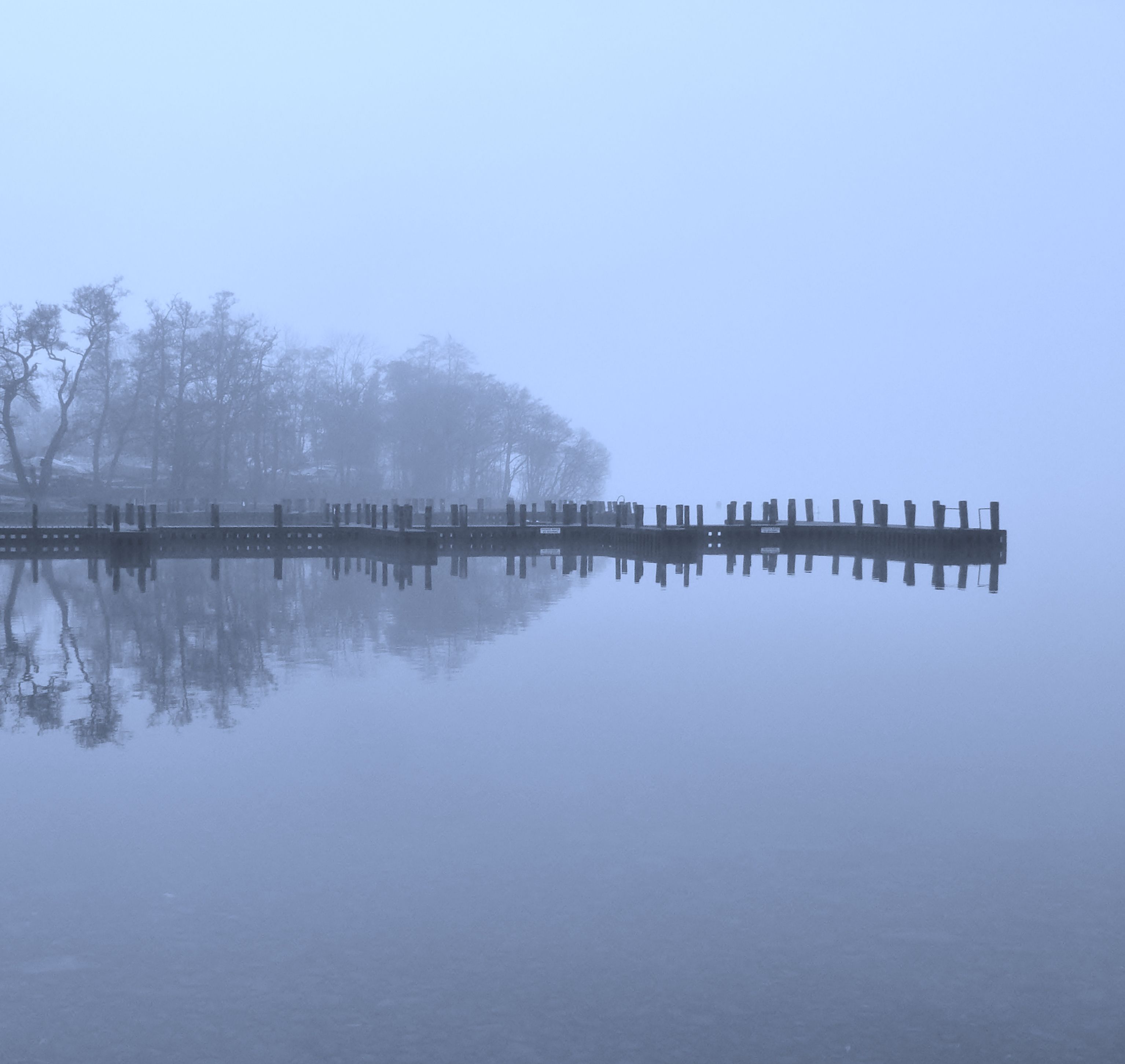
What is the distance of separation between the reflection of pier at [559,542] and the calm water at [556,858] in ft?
76.2

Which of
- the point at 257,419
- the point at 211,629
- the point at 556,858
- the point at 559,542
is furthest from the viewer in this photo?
the point at 257,419

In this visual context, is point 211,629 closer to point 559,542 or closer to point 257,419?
point 559,542

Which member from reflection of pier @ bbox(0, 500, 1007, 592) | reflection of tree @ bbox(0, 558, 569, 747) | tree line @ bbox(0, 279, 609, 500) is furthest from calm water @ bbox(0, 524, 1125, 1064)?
tree line @ bbox(0, 279, 609, 500)

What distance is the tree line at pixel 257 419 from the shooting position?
7450 cm

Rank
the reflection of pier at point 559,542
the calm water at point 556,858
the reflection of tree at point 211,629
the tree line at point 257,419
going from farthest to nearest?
the tree line at point 257,419
the reflection of pier at point 559,542
the reflection of tree at point 211,629
the calm water at point 556,858

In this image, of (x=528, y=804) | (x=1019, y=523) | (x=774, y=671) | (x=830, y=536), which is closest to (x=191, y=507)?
(x=830, y=536)

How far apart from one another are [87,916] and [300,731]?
628 cm

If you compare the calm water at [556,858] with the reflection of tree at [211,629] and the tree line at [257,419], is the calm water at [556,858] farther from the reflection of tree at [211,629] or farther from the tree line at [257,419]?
the tree line at [257,419]

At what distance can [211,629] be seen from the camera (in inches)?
974

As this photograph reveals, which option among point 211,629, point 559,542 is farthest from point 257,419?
point 211,629

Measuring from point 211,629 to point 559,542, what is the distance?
3043 cm

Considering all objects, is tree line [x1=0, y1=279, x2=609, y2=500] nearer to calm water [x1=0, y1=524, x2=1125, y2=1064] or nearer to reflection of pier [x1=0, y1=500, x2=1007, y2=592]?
reflection of pier [x1=0, y1=500, x2=1007, y2=592]

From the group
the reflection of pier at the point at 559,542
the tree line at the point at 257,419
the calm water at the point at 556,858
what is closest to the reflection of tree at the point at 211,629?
the calm water at the point at 556,858

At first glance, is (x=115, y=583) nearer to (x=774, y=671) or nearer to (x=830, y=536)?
(x=774, y=671)
